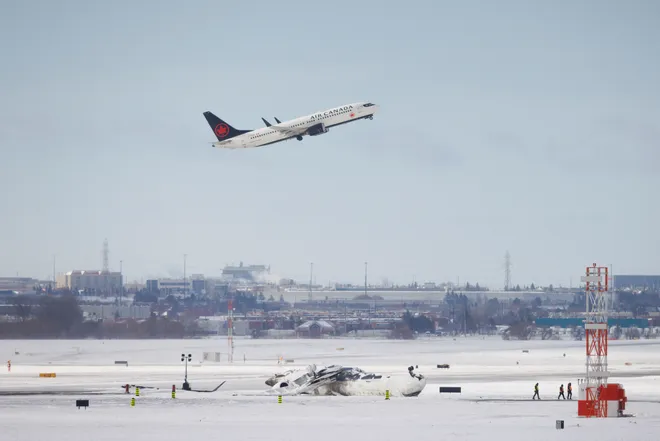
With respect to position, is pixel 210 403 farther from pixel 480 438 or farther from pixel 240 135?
pixel 240 135

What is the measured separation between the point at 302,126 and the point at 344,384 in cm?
4821

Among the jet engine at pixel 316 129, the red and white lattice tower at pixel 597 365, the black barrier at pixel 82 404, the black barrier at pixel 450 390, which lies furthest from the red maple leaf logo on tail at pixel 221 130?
the red and white lattice tower at pixel 597 365

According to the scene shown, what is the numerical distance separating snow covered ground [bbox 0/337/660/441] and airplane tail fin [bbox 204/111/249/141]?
26.1 m

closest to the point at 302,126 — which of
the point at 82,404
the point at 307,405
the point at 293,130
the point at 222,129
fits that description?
the point at 293,130

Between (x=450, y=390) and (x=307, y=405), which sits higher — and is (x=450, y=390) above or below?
above

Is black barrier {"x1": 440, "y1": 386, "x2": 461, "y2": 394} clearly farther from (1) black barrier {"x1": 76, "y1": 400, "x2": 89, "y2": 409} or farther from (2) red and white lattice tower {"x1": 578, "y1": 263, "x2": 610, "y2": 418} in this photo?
(1) black barrier {"x1": 76, "y1": 400, "x2": 89, "y2": 409}

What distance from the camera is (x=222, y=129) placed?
467 feet

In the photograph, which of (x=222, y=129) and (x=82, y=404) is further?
(x=222, y=129)

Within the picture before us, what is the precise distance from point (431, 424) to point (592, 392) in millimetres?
11645

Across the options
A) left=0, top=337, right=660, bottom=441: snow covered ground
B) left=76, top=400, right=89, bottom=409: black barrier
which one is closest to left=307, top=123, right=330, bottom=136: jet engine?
left=0, top=337, right=660, bottom=441: snow covered ground

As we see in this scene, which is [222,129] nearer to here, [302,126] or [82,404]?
[302,126]

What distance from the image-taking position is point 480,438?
62.8 m

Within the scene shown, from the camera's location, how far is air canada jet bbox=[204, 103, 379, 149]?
13212 centimetres

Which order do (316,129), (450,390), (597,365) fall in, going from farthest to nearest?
(316,129)
(450,390)
(597,365)
